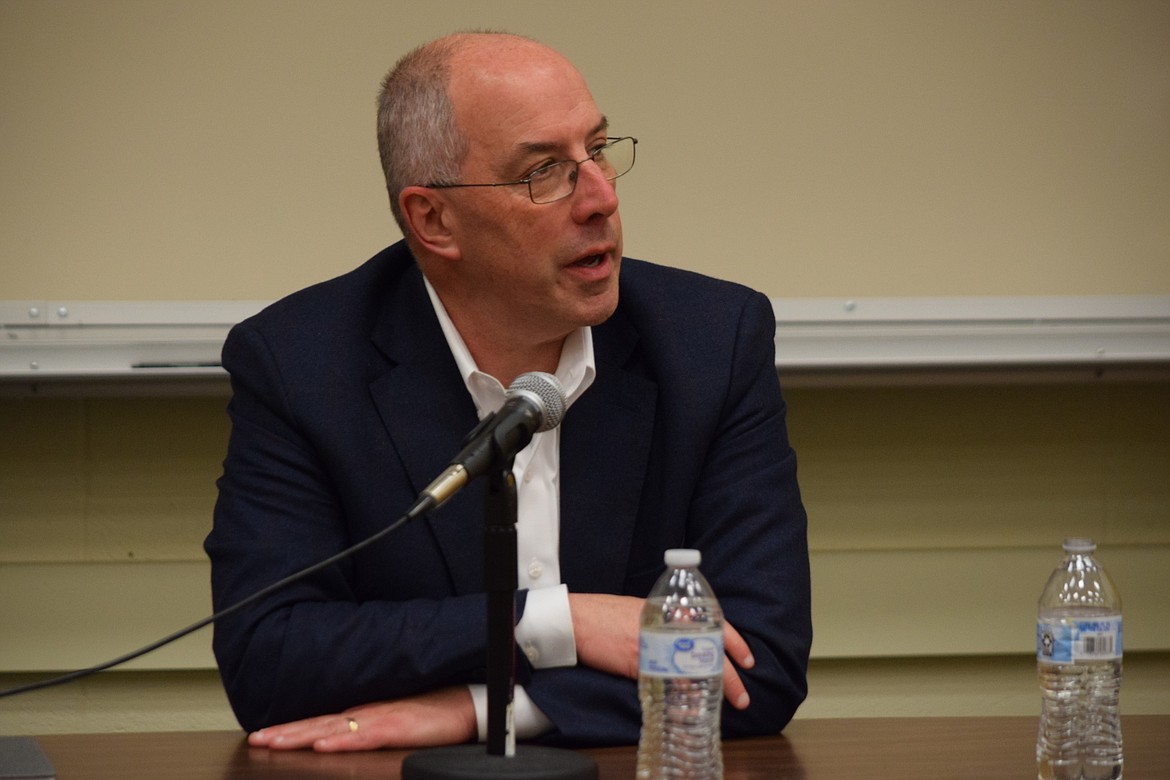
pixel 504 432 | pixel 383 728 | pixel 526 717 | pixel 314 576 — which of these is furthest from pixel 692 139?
pixel 504 432

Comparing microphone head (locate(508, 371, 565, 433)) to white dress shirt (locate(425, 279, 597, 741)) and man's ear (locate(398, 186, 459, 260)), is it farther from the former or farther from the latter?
man's ear (locate(398, 186, 459, 260))

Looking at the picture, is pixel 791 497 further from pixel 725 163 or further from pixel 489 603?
pixel 725 163

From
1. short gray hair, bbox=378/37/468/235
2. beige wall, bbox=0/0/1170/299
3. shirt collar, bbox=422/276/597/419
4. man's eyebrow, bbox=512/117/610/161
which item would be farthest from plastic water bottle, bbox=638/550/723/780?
beige wall, bbox=0/0/1170/299

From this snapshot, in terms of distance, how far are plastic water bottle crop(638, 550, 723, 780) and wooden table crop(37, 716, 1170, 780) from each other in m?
0.04

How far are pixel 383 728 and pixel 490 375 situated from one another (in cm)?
67

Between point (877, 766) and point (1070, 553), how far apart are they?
Answer: 0.40 meters

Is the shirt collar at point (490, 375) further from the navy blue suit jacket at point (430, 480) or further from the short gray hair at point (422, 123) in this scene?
the short gray hair at point (422, 123)

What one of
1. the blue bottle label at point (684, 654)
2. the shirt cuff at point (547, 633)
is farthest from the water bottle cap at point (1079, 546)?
the shirt cuff at point (547, 633)

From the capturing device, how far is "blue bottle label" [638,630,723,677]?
4.63 ft

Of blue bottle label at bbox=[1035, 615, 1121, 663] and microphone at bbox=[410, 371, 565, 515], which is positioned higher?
microphone at bbox=[410, 371, 565, 515]

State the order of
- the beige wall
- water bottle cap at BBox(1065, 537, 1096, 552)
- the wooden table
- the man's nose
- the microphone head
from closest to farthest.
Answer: the microphone head < the wooden table < water bottle cap at BBox(1065, 537, 1096, 552) < the man's nose < the beige wall

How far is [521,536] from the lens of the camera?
7.09 feet

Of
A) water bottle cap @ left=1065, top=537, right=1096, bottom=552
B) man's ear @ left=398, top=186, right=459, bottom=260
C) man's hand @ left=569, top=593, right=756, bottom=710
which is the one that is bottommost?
man's hand @ left=569, top=593, right=756, bottom=710

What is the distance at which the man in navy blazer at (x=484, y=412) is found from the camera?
6.27 ft
